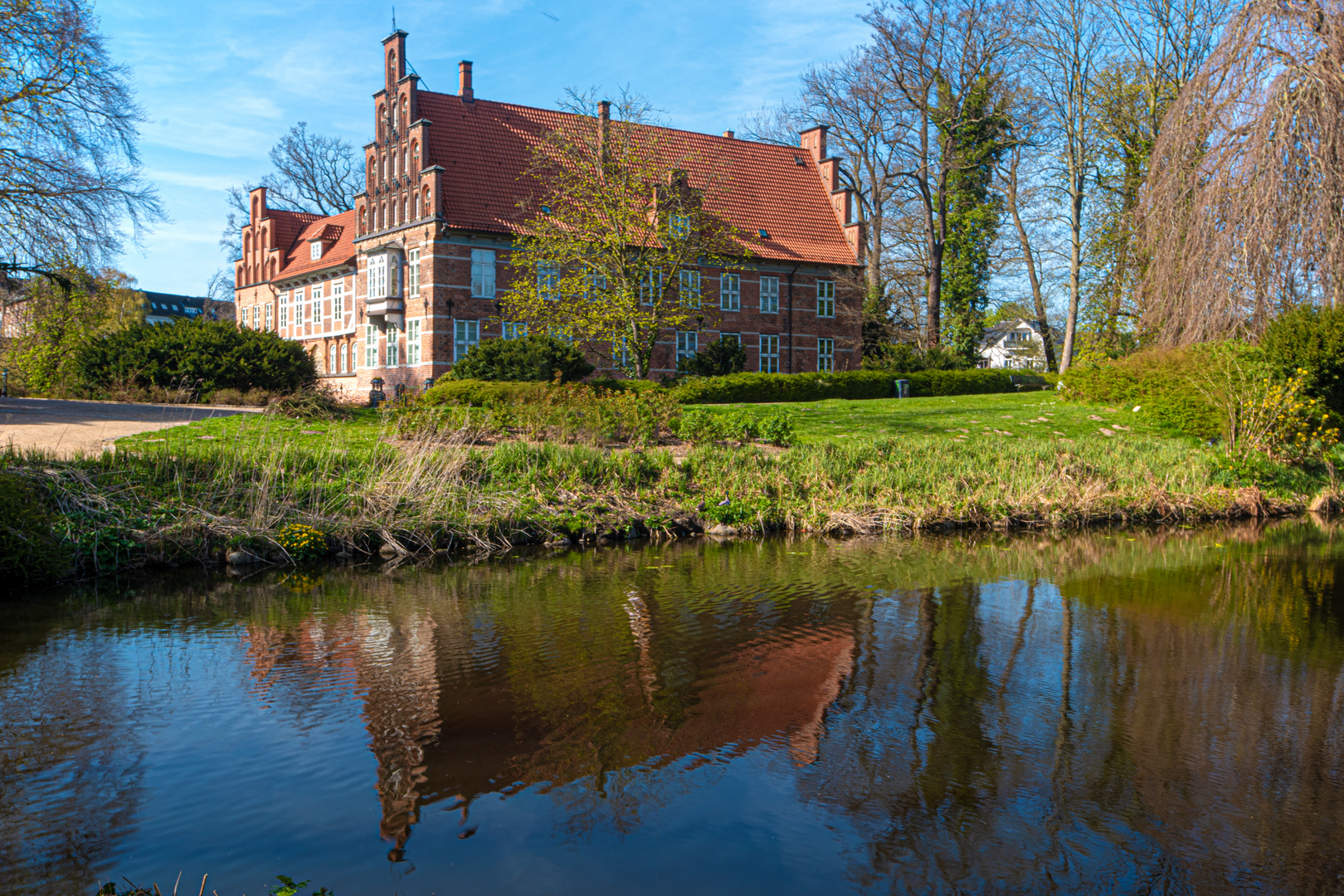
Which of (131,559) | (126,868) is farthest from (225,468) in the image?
(126,868)

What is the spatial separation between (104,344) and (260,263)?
2795 cm

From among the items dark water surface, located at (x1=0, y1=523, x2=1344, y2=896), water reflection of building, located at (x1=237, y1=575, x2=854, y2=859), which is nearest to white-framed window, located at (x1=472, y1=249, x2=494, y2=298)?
dark water surface, located at (x1=0, y1=523, x2=1344, y2=896)

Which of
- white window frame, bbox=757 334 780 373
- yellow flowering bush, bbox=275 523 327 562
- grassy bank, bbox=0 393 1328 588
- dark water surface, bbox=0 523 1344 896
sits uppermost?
white window frame, bbox=757 334 780 373

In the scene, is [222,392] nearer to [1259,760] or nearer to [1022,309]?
[1259,760]

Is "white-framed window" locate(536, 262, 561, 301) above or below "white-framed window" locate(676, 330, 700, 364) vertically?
above

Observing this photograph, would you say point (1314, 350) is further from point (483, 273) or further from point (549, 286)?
point (483, 273)

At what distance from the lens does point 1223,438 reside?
647 inches

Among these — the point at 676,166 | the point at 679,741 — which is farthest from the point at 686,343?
the point at 679,741

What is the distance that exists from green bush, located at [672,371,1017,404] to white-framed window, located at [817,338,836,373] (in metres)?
7.64

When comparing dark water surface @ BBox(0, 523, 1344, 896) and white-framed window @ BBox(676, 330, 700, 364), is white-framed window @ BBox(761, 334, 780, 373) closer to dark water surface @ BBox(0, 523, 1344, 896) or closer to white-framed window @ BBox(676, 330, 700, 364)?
white-framed window @ BBox(676, 330, 700, 364)

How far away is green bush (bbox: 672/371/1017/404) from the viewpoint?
24422 millimetres

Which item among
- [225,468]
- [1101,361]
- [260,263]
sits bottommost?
[225,468]

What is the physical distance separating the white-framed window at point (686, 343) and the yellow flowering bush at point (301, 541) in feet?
78.7

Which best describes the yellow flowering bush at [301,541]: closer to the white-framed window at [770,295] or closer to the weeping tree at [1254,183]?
the weeping tree at [1254,183]
